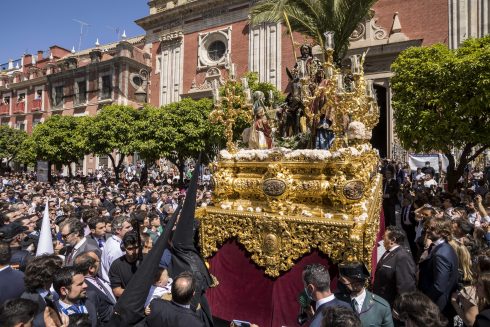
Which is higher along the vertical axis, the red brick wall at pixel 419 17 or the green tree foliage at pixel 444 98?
the red brick wall at pixel 419 17

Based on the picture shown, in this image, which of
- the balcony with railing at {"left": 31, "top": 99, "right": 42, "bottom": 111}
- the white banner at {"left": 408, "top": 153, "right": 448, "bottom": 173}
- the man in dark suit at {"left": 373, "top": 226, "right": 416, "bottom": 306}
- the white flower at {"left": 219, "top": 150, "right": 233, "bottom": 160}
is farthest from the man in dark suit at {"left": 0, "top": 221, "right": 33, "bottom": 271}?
the balcony with railing at {"left": 31, "top": 99, "right": 42, "bottom": 111}

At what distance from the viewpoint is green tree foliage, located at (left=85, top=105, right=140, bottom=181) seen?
26.1 metres

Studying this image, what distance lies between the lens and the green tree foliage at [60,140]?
29922 millimetres

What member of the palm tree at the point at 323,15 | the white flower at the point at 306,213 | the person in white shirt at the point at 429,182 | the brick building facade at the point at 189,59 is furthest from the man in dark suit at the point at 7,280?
the person in white shirt at the point at 429,182

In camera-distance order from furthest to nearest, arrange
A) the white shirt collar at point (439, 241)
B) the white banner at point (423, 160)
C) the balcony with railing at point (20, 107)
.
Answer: the balcony with railing at point (20, 107) < the white banner at point (423, 160) < the white shirt collar at point (439, 241)

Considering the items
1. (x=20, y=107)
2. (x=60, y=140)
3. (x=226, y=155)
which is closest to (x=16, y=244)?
(x=226, y=155)

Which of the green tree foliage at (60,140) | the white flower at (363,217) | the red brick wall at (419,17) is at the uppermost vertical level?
the red brick wall at (419,17)

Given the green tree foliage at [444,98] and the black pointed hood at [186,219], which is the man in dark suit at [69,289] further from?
the green tree foliage at [444,98]

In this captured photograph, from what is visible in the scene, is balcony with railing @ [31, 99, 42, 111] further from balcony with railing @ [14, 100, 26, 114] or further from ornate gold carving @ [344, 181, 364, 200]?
ornate gold carving @ [344, 181, 364, 200]

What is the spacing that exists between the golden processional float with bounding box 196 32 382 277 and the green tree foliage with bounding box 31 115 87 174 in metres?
26.1

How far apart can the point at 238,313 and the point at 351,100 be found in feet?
12.6

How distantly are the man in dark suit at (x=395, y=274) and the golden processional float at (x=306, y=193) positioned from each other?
0.40 metres

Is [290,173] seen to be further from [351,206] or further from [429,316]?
[429,316]

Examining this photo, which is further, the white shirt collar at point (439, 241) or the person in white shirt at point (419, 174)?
the person in white shirt at point (419, 174)
